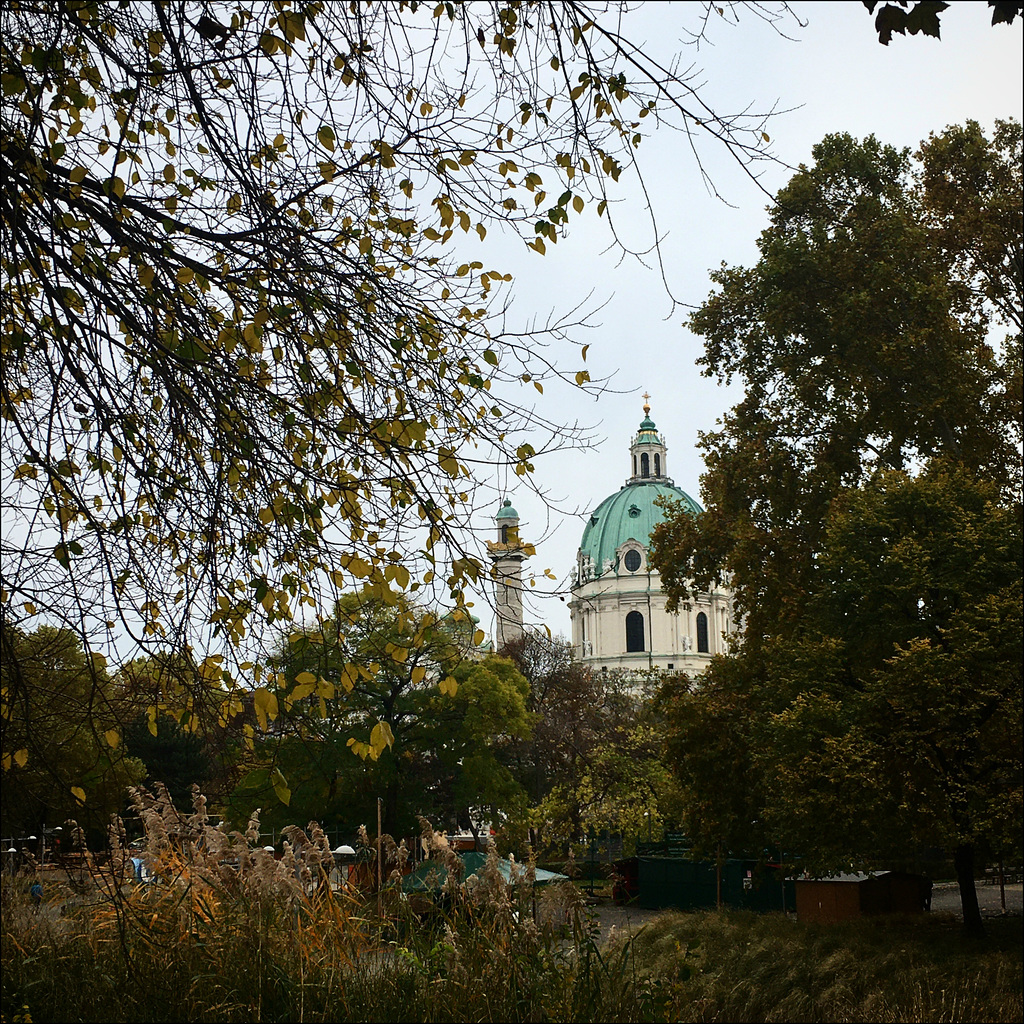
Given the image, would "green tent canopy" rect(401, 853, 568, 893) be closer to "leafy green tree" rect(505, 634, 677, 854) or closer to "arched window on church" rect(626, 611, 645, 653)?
"leafy green tree" rect(505, 634, 677, 854)

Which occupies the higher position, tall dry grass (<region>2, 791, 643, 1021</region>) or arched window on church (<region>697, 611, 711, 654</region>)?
arched window on church (<region>697, 611, 711, 654</region>)

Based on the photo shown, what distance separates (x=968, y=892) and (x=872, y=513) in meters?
6.02

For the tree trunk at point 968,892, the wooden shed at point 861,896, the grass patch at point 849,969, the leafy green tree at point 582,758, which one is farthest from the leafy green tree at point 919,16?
the leafy green tree at point 582,758

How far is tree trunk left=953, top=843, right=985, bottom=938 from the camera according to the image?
17859 mm

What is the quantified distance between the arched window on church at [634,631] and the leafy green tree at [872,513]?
68.8m

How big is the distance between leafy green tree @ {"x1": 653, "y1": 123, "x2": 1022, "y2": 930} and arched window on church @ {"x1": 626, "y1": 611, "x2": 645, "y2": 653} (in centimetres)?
6877

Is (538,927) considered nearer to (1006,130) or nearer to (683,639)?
(1006,130)

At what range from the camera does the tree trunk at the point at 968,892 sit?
1786cm

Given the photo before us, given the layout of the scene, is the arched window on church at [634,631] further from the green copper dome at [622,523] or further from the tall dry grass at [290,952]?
the tall dry grass at [290,952]

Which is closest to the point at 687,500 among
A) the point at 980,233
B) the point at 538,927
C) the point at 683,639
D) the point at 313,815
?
the point at 683,639

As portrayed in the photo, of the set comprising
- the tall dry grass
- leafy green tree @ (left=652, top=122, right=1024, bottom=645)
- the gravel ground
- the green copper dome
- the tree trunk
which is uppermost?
the green copper dome

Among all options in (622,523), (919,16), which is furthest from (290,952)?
(622,523)

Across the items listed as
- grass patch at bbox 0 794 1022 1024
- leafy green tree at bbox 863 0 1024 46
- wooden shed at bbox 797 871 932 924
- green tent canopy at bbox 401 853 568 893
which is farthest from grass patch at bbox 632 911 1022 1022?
leafy green tree at bbox 863 0 1024 46

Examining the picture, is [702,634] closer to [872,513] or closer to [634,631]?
[634,631]
